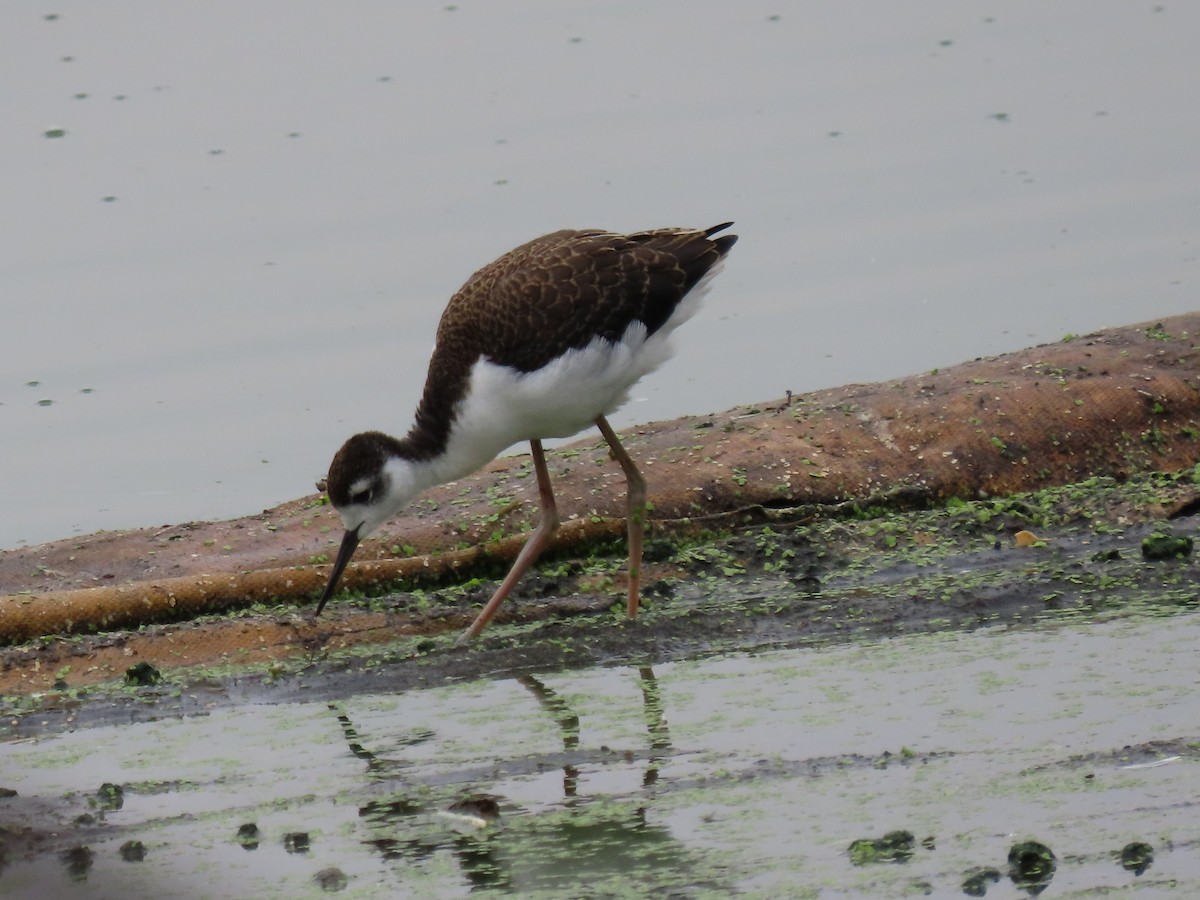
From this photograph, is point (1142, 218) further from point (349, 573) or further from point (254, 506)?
point (349, 573)

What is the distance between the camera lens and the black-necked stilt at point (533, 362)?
27.7 feet

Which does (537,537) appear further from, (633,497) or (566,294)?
(566,294)

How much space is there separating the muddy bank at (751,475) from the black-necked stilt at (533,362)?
1.68 ft

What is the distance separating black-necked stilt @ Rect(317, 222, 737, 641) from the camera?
8453 millimetres

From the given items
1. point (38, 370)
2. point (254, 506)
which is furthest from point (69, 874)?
point (38, 370)

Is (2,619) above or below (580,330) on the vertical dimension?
below

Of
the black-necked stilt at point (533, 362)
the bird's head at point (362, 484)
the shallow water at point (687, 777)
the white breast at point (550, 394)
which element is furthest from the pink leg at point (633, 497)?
the shallow water at point (687, 777)

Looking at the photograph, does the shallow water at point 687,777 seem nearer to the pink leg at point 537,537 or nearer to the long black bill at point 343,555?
the pink leg at point 537,537

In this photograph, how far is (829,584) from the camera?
8547 millimetres

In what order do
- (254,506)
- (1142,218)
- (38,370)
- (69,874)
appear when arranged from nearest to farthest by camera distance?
(69,874)
(254,506)
(38,370)
(1142,218)

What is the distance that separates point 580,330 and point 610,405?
486 millimetres

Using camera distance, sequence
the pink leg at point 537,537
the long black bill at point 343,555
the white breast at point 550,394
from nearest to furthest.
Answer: the white breast at point 550,394 < the pink leg at point 537,537 < the long black bill at point 343,555

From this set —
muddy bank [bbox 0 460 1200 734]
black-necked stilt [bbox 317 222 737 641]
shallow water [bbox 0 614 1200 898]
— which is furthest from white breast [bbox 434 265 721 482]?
shallow water [bbox 0 614 1200 898]

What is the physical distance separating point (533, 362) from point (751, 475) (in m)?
1.65
